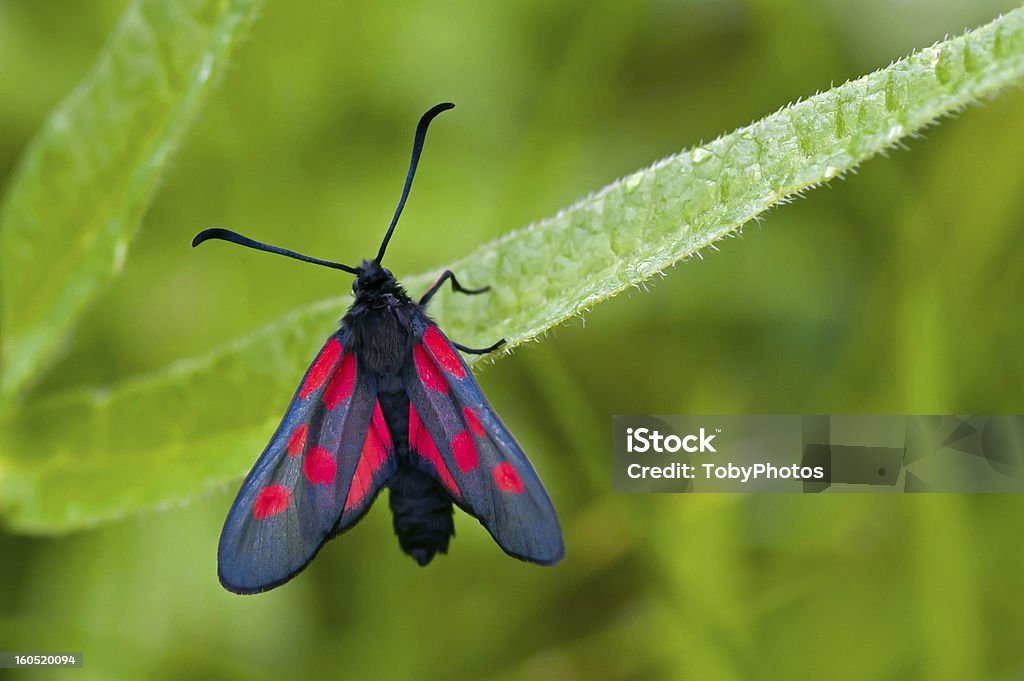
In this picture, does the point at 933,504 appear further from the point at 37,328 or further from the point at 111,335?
the point at 111,335

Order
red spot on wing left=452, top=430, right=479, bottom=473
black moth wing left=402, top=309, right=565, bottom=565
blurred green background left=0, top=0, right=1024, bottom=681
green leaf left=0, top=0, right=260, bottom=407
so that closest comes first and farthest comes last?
black moth wing left=402, top=309, right=565, bottom=565 < red spot on wing left=452, top=430, right=479, bottom=473 < green leaf left=0, top=0, right=260, bottom=407 < blurred green background left=0, top=0, right=1024, bottom=681

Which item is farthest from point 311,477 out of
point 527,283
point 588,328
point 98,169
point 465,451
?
point 588,328

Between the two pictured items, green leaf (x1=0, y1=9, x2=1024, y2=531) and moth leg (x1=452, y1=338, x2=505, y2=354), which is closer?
green leaf (x1=0, y1=9, x2=1024, y2=531)

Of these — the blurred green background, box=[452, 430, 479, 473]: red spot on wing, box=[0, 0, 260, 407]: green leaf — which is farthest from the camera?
the blurred green background

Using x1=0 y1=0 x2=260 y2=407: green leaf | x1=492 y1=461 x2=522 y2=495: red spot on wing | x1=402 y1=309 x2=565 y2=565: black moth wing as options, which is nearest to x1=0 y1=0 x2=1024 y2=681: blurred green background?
x1=0 y1=0 x2=260 y2=407: green leaf

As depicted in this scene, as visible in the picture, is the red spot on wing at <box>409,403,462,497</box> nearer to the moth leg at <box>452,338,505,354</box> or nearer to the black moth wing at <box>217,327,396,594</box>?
the black moth wing at <box>217,327,396,594</box>

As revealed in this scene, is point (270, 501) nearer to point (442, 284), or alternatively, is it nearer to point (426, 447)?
point (426, 447)

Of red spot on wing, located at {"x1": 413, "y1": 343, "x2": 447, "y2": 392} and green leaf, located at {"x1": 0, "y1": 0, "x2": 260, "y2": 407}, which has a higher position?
green leaf, located at {"x1": 0, "y1": 0, "x2": 260, "y2": 407}

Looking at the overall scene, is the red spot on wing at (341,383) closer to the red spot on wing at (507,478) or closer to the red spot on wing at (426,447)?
the red spot on wing at (426,447)
